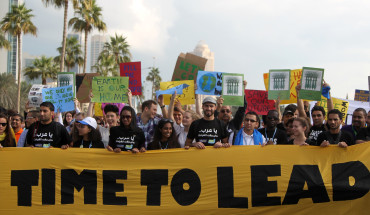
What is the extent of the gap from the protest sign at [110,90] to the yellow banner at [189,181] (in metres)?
2.72


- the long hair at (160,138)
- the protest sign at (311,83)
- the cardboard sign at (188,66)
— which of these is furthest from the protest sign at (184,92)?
the long hair at (160,138)

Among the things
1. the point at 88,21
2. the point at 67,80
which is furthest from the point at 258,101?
the point at 88,21

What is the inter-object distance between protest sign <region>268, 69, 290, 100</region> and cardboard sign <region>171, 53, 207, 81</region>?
5.03 feet

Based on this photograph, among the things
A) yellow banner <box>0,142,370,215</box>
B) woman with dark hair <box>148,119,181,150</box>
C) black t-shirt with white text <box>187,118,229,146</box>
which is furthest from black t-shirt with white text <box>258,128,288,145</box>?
woman with dark hair <box>148,119,181,150</box>

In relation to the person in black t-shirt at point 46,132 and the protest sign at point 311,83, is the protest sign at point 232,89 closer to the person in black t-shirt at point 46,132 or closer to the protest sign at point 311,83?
the protest sign at point 311,83

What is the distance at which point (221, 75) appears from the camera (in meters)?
8.77

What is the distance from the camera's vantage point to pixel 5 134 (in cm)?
625

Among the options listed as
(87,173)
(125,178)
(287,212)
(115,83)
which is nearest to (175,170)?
(125,178)

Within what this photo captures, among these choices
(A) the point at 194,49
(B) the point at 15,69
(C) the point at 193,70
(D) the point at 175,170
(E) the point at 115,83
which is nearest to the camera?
(D) the point at 175,170

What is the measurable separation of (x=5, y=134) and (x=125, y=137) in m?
1.90

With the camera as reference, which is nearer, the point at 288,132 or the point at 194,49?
the point at 288,132

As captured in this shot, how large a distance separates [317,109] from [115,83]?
13.4ft

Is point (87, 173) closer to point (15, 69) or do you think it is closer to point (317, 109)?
point (317, 109)

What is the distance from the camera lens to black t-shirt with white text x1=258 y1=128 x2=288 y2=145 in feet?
20.9
